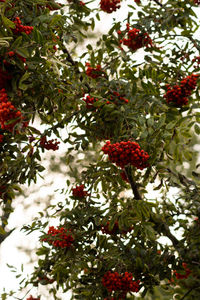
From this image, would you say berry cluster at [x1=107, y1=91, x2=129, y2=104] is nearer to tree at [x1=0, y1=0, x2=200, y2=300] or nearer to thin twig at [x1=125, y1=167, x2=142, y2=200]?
tree at [x1=0, y1=0, x2=200, y2=300]

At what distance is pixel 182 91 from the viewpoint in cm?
281

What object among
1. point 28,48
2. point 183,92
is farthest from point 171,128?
point 28,48

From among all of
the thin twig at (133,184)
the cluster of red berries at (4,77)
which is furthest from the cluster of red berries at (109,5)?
the cluster of red berries at (4,77)

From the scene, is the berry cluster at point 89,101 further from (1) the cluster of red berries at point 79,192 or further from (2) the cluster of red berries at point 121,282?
(2) the cluster of red berries at point 121,282

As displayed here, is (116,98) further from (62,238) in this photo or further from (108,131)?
(62,238)

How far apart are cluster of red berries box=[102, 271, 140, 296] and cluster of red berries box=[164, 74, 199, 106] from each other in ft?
5.01

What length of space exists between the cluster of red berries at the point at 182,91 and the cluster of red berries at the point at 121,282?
1.53 meters

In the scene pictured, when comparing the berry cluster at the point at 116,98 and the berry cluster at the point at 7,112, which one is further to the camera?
the berry cluster at the point at 116,98

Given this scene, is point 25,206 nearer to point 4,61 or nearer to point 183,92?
point 183,92

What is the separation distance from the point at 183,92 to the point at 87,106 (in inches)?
33.2

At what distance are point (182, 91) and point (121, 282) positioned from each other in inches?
66.5

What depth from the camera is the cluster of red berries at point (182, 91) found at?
2758 mm

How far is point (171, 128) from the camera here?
226cm

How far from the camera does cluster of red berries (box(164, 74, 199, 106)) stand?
9.05ft
